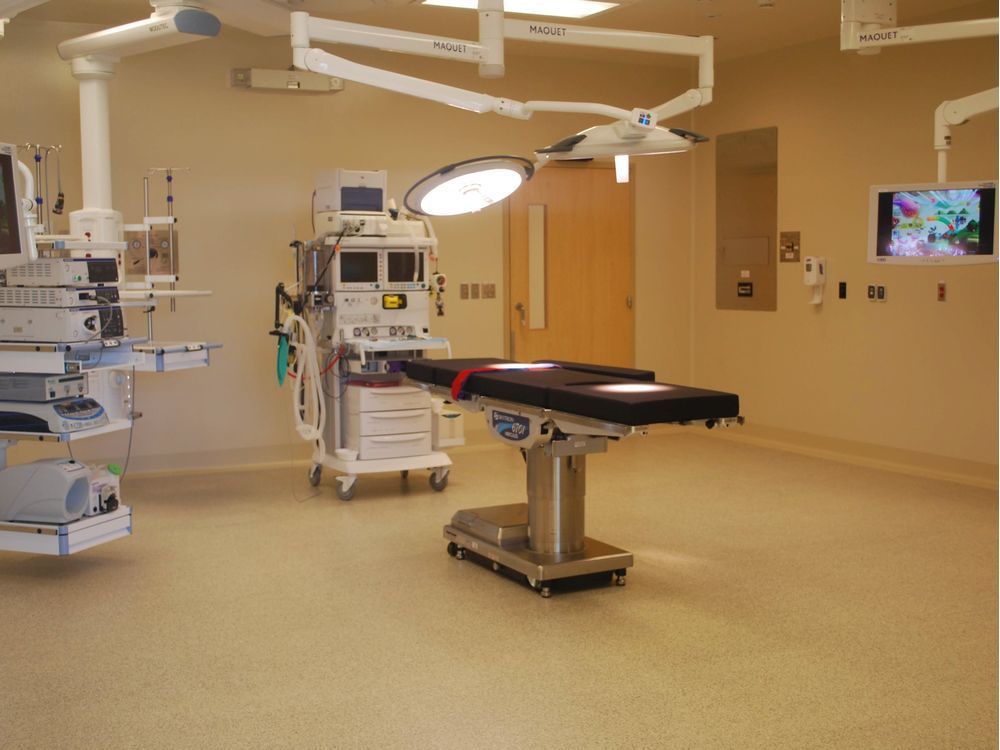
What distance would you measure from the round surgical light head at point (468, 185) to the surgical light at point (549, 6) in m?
2.67

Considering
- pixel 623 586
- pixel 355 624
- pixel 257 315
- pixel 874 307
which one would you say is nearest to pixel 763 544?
pixel 623 586

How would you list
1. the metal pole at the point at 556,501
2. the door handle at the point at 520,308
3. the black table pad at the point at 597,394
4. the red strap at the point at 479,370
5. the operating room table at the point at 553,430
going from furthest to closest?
the door handle at the point at 520,308 < the red strap at the point at 479,370 < the metal pole at the point at 556,501 < the operating room table at the point at 553,430 < the black table pad at the point at 597,394

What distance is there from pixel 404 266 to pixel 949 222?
3464 millimetres

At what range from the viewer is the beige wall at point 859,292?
6816 mm

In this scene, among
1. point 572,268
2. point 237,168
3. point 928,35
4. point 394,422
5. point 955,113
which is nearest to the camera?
point 955,113

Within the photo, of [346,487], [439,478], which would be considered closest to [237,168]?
[346,487]

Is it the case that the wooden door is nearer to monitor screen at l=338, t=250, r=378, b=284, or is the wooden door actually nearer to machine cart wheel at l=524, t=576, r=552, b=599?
monitor screen at l=338, t=250, r=378, b=284

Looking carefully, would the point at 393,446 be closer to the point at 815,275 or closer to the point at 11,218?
the point at 11,218

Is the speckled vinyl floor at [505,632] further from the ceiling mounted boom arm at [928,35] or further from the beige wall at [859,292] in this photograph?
the ceiling mounted boom arm at [928,35]

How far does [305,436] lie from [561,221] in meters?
2.97

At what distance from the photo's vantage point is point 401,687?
372 cm

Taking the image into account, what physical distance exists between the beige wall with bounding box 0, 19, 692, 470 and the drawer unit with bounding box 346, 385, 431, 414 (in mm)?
1339

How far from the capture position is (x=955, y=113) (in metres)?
4.04

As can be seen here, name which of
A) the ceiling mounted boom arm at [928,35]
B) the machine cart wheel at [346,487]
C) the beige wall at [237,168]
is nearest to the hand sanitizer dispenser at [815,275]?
the beige wall at [237,168]
